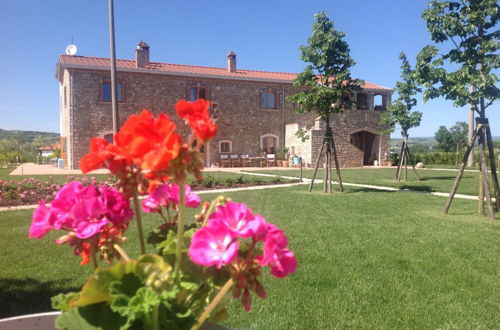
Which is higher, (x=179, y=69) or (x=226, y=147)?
(x=179, y=69)

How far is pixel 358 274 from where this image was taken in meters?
3.91

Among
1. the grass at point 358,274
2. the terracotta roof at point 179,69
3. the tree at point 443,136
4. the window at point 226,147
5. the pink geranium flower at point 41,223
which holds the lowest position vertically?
the grass at point 358,274

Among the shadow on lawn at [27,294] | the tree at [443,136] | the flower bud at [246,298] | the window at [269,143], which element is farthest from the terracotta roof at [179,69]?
the flower bud at [246,298]

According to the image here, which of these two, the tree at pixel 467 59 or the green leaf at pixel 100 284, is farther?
the tree at pixel 467 59

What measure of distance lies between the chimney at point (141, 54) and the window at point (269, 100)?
23.9 ft

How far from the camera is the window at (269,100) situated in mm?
24962

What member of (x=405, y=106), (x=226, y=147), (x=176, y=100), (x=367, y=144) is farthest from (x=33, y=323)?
(x=367, y=144)

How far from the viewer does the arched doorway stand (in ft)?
86.3

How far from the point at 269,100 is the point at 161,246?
2460 centimetres

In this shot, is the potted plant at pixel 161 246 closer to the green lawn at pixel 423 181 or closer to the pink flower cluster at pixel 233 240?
the pink flower cluster at pixel 233 240

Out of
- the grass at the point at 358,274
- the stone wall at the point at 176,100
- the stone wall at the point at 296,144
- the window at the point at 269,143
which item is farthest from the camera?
the window at the point at 269,143

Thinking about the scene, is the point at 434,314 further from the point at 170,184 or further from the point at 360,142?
the point at 360,142

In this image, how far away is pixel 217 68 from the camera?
2589cm

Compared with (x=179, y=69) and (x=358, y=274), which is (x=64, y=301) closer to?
(x=358, y=274)
